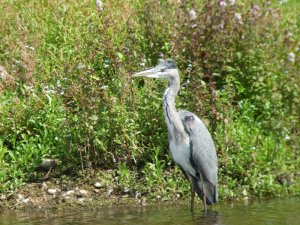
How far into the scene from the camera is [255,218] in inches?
282

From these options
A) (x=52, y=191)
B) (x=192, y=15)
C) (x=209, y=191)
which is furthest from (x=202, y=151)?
(x=192, y=15)

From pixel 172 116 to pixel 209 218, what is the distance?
1143mm

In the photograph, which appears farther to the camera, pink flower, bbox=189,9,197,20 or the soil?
pink flower, bbox=189,9,197,20

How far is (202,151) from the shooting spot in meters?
7.65

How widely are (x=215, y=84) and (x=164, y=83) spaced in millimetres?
722

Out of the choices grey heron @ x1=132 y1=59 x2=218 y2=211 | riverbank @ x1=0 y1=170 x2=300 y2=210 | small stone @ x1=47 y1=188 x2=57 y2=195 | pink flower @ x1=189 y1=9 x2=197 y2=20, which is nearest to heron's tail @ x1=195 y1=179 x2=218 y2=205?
grey heron @ x1=132 y1=59 x2=218 y2=211

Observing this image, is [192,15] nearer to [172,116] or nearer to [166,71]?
[166,71]

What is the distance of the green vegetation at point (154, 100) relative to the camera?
8234 millimetres

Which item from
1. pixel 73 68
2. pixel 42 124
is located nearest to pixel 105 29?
pixel 73 68

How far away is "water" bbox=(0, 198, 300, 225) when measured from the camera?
7115mm

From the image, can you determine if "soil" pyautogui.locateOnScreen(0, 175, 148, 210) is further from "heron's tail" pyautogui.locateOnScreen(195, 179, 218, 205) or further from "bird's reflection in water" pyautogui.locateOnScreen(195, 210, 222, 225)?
"bird's reflection in water" pyautogui.locateOnScreen(195, 210, 222, 225)

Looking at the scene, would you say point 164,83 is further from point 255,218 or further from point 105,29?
point 255,218

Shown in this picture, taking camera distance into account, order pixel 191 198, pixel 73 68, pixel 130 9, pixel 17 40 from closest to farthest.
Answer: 1. pixel 191 198
2. pixel 73 68
3. pixel 17 40
4. pixel 130 9

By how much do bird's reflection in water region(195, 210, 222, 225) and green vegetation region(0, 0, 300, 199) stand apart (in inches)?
19.9
